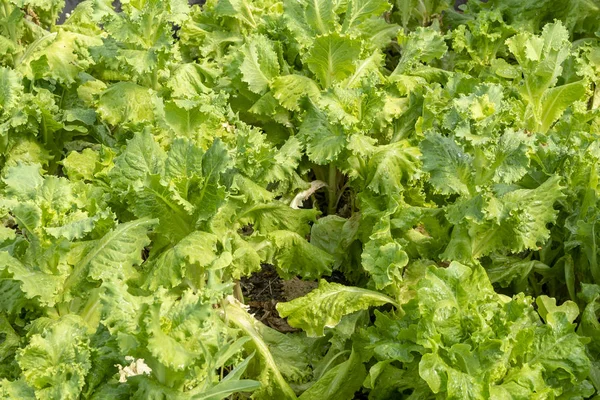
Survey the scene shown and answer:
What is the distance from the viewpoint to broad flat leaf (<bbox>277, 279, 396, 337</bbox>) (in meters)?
3.18

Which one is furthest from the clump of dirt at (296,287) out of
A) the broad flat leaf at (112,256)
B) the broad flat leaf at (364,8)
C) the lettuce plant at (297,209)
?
the broad flat leaf at (364,8)

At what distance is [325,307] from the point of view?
3221 mm

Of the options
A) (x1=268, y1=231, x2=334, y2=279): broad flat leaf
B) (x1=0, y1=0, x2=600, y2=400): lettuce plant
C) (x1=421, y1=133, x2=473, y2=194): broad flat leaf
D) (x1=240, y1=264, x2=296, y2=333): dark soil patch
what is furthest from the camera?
(x1=240, y1=264, x2=296, y2=333): dark soil patch

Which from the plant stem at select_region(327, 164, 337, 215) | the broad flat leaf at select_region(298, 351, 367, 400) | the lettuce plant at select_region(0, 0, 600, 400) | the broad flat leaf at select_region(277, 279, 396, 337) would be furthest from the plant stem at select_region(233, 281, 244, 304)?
the plant stem at select_region(327, 164, 337, 215)

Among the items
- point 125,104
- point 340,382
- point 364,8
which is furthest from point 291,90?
point 340,382

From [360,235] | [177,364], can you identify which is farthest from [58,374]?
[360,235]

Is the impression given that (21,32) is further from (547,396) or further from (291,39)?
(547,396)

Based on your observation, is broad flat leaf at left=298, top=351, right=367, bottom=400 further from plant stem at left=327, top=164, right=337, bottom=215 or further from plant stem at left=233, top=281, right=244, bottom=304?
plant stem at left=327, top=164, right=337, bottom=215

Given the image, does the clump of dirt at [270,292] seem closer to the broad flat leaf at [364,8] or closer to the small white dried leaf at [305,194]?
the small white dried leaf at [305,194]

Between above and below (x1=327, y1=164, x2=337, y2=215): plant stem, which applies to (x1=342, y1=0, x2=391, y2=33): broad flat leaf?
above

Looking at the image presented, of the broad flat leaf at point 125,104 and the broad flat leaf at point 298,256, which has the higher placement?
the broad flat leaf at point 125,104

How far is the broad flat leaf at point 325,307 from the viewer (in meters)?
3.18

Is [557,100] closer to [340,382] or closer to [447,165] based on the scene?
[447,165]

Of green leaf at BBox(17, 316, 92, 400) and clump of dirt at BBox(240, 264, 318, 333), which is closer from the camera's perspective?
green leaf at BBox(17, 316, 92, 400)
